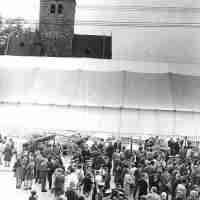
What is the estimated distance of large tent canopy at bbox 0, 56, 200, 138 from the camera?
22859 mm

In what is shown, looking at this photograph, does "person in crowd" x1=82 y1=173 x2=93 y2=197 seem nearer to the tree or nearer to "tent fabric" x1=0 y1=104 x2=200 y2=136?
"tent fabric" x1=0 y1=104 x2=200 y2=136

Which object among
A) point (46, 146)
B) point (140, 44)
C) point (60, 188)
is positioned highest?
point (140, 44)

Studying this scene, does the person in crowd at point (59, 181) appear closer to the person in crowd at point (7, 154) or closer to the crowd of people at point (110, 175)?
the crowd of people at point (110, 175)

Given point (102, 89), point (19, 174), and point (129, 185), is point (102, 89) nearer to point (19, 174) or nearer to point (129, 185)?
point (19, 174)

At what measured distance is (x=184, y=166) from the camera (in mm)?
15141

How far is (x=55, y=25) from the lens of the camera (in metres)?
45.8

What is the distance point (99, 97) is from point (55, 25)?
77.2ft

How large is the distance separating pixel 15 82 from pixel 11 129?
3735 millimetres

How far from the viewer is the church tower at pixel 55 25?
4541 centimetres

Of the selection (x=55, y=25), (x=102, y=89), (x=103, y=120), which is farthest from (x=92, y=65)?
(x=55, y=25)

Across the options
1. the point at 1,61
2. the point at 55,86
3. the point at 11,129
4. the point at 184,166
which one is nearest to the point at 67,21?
the point at 1,61

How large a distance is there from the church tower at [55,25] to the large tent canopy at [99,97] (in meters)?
18.2

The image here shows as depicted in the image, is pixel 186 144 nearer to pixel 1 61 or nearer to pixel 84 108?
pixel 84 108

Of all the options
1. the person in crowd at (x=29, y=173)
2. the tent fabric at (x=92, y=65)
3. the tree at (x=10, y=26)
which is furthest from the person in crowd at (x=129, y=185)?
the tree at (x=10, y=26)
